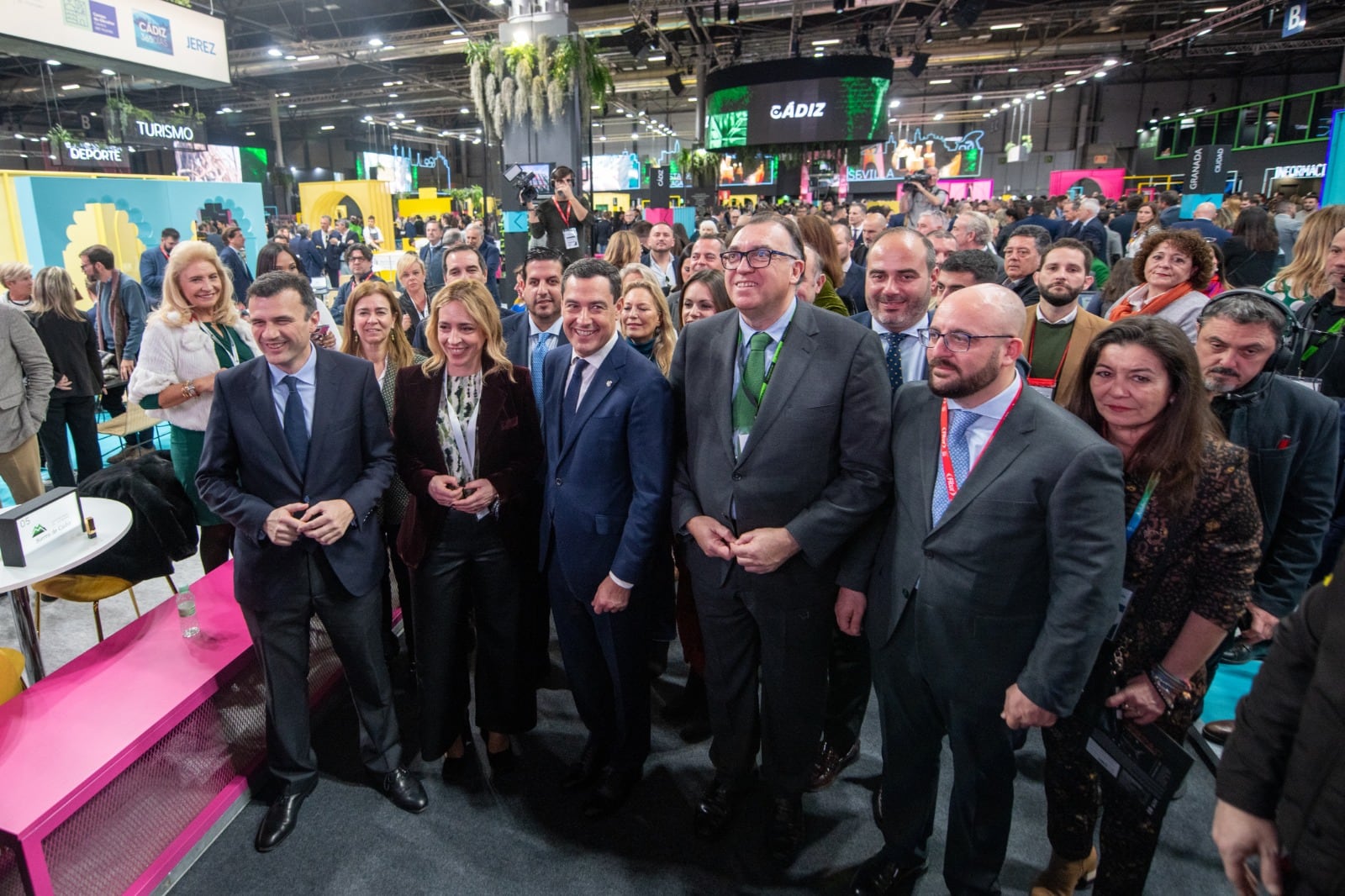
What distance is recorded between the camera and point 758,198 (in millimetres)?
18969

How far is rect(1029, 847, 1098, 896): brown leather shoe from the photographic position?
2.03 m

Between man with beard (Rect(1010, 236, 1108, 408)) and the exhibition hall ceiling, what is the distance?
6.72 meters

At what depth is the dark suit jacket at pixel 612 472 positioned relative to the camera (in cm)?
215

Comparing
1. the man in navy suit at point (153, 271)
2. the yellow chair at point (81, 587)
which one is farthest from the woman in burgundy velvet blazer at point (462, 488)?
the man in navy suit at point (153, 271)

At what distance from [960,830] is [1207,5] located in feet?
60.1

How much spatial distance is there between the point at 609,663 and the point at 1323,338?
9.85 feet

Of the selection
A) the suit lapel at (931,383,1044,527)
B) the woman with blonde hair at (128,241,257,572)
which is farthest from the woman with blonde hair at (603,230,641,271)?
the suit lapel at (931,383,1044,527)

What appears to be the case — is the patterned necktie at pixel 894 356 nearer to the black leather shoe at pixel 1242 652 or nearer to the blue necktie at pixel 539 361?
the blue necktie at pixel 539 361

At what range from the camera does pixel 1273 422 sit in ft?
6.80

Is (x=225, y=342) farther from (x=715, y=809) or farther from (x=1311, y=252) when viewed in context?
(x=1311, y=252)

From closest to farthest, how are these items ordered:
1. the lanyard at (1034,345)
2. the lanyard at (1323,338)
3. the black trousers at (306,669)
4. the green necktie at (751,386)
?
the green necktie at (751,386) < the black trousers at (306,669) < the lanyard at (1323,338) < the lanyard at (1034,345)

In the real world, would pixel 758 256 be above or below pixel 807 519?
above

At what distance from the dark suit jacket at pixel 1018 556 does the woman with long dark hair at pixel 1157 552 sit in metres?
0.21

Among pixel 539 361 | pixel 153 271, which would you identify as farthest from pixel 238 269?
pixel 539 361
